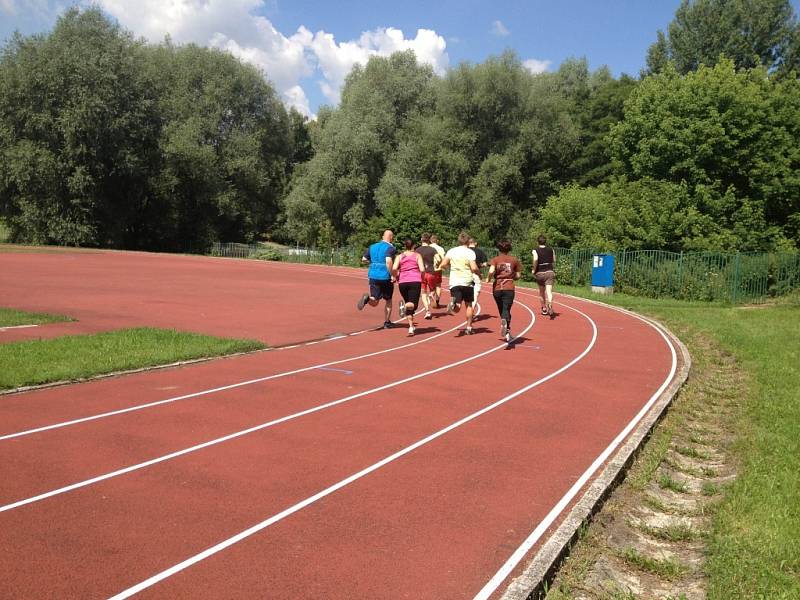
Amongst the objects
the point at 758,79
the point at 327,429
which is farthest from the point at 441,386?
the point at 758,79

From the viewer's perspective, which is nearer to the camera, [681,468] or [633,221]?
[681,468]

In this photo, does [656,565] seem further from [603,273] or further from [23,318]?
[603,273]

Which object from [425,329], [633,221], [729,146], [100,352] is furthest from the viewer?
[729,146]

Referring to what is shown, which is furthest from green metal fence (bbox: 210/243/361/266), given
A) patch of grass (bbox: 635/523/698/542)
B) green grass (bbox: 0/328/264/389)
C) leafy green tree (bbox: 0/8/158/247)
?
patch of grass (bbox: 635/523/698/542)

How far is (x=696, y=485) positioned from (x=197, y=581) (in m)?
4.39

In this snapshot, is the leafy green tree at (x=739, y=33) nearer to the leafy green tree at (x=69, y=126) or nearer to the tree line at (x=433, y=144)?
the tree line at (x=433, y=144)

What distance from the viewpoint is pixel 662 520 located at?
5.12 m

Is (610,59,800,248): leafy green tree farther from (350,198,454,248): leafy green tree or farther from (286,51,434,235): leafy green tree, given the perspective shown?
(286,51,434,235): leafy green tree

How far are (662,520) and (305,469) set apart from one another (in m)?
2.89

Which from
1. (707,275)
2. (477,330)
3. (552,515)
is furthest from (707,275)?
(552,515)

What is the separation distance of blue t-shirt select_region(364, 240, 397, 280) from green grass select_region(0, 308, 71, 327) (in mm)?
6297

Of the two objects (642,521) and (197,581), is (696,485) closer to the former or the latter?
(642,521)

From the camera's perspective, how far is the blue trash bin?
2631cm

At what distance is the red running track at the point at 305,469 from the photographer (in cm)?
396
